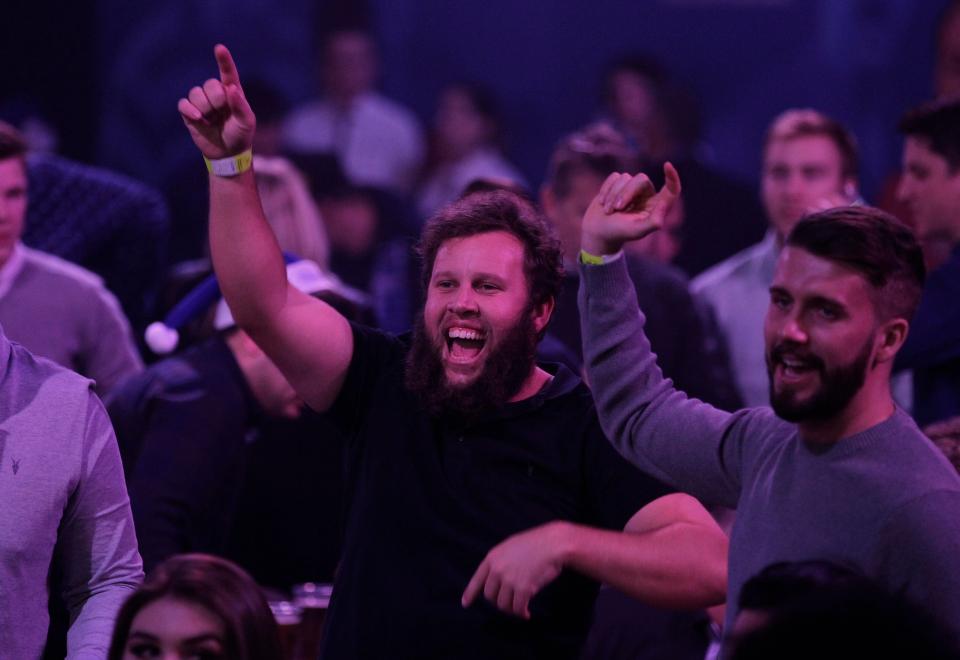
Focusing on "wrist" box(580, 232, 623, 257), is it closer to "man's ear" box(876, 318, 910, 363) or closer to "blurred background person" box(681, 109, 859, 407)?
"man's ear" box(876, 318, 910, 363)

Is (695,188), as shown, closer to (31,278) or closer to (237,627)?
(31,278)

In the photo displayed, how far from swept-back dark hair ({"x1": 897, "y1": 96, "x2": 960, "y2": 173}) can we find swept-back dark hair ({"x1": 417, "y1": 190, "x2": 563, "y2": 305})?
194 centimetres

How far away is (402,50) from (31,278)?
4833 mm

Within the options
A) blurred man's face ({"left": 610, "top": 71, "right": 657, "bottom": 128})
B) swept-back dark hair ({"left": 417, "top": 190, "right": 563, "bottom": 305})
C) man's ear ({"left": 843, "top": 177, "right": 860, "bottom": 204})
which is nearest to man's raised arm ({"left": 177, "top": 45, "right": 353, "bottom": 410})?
swept-back dark hair ({"left": 417, "top": 190, "right": 563, "bottom": 305})

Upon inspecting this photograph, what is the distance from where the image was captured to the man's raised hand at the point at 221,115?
2924 mm

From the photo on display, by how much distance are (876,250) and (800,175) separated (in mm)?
3288

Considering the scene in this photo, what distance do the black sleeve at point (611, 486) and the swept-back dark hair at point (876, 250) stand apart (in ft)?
1.92

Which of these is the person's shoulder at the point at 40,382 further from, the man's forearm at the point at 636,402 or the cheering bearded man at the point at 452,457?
the man's forearm at the point at 636,402

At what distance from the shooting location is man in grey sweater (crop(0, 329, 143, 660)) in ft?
9.30

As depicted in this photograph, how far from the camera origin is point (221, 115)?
296cm

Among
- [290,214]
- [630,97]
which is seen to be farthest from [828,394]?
[630,97]

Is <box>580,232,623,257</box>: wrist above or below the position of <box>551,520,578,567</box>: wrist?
above

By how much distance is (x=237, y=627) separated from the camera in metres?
2.99

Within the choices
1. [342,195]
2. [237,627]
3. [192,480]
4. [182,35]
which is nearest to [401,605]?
[237,627]
